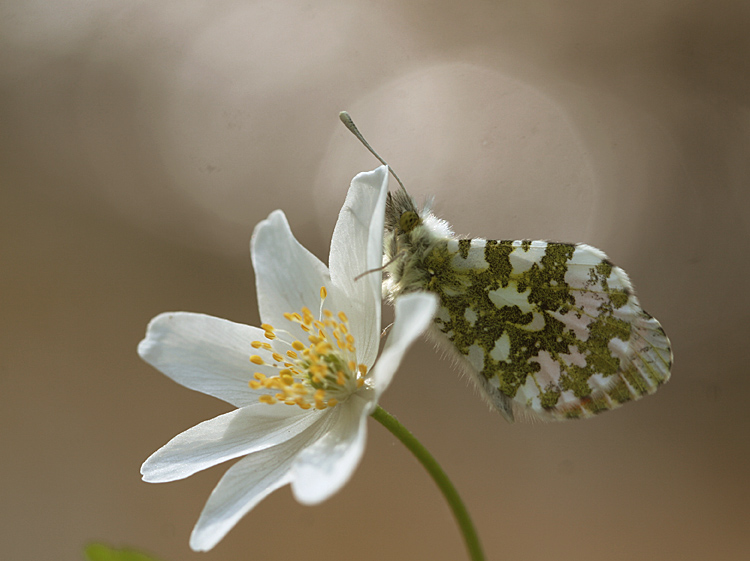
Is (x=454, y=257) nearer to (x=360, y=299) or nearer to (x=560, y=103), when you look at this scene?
(x=360, y=299)

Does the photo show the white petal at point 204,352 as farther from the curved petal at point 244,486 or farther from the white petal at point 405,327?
the white petal at point 405,327

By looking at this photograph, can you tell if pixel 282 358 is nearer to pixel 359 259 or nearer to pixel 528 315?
pixel 359 259

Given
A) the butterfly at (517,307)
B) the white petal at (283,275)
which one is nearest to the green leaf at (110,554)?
the white petal at (283,275)

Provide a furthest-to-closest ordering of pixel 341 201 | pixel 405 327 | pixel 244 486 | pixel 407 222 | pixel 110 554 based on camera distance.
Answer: pixel 341 201
pixel 407 222
pixel 244 486
pixel 405 327
pixel 110 554

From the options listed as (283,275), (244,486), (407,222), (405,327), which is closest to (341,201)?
(407,222)

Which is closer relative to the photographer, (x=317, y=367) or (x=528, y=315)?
(x=317, y=367)

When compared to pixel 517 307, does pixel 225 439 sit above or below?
below

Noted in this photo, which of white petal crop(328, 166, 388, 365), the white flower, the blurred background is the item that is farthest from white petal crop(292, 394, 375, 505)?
the blurred background

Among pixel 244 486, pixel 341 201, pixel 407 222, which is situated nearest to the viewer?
pixel 244 486

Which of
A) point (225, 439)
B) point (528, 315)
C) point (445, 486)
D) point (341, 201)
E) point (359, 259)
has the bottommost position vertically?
point (445, 486)
